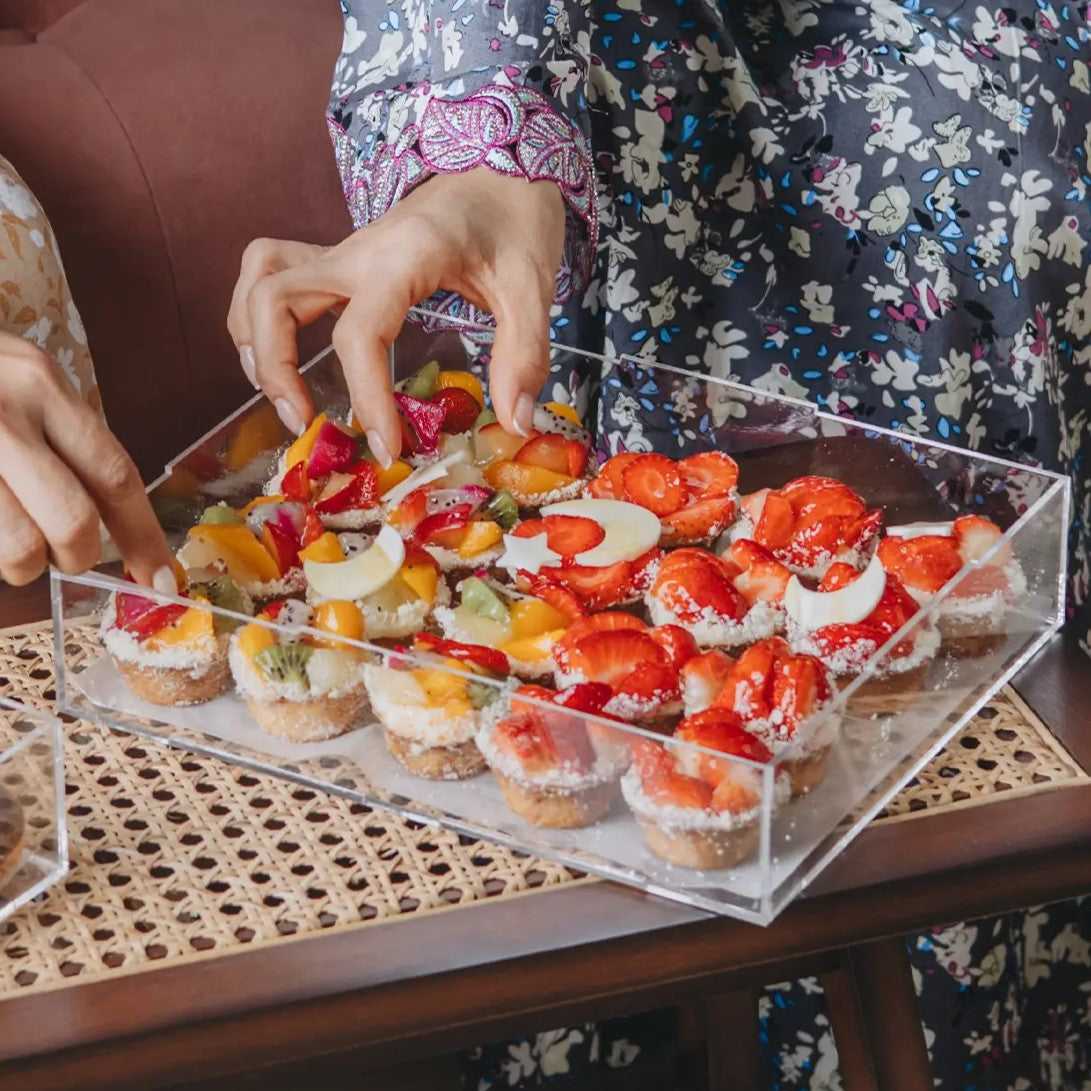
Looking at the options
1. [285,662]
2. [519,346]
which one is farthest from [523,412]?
[285,662]

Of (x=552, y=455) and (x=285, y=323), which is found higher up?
(x=285, y=323)

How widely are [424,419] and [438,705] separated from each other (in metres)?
0.35

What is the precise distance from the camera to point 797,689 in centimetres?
88

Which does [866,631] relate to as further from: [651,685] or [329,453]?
[329,453]

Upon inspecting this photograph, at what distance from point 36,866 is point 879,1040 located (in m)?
0.52

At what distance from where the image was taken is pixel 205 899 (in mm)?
877

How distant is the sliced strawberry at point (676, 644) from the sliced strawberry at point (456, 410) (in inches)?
13.0

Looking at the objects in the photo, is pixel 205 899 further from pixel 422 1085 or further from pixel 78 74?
pixel 78 74

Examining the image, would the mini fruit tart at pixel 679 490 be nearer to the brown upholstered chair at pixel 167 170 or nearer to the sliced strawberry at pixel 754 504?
the sliced strawberry at pixel 754 504

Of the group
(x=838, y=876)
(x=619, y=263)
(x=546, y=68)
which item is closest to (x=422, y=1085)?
(x=838, y=876)

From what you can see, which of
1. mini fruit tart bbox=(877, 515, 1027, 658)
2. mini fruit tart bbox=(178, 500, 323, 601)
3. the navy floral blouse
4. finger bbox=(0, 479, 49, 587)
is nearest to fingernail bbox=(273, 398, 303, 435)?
mini fruit tart bbox=(178, 500, 323, 601)

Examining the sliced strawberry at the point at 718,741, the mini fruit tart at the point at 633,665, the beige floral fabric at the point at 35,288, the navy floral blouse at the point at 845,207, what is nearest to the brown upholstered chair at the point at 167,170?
the beige floral fabric at the point at 35,288

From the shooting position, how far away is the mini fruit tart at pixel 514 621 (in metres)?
0.96

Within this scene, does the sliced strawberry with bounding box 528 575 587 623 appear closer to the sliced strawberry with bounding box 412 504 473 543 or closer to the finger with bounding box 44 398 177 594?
the sliced strawberry with bounding box 412 504 473 543
